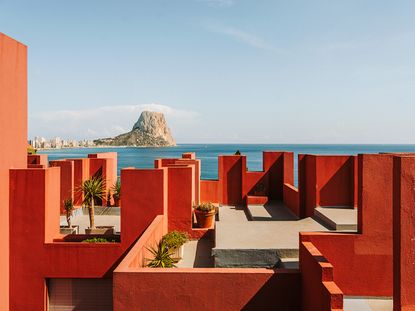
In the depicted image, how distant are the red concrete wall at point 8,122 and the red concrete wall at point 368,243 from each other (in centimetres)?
837

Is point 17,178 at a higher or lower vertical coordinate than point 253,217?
higher

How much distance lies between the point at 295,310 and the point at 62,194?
14873 millimetres

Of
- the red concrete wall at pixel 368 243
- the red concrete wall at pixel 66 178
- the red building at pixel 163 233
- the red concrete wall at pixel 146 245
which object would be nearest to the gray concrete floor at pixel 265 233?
the red building at pixel 163 233

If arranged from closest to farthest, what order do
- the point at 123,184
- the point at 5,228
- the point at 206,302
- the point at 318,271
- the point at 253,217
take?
the point at 318,271, the point at 206,302, the point at 5,228, the point at 123,184, the point at 253,217

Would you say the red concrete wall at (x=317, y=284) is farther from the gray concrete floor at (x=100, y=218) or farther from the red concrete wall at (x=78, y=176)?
the red concrete wall at (x=78, y=176)

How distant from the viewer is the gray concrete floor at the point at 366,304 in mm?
7064

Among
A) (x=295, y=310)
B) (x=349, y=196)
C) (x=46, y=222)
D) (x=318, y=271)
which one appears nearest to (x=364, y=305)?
(x=295, y=310)

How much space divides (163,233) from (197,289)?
14.7ft

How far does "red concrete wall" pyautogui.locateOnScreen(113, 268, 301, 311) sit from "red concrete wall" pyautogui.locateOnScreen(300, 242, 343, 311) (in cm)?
52

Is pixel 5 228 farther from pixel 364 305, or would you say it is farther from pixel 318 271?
pixel 364 305

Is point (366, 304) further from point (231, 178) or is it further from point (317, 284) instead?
point (231, 178)

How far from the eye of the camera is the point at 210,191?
19.2m

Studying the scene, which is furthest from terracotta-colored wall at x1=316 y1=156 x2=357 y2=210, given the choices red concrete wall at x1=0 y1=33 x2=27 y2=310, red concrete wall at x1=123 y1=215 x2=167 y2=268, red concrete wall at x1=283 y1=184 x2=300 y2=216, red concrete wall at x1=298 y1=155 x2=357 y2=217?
red concrete wall at x1=0 y1=33 x2=27 y2=310

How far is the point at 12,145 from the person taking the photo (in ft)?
32.9
